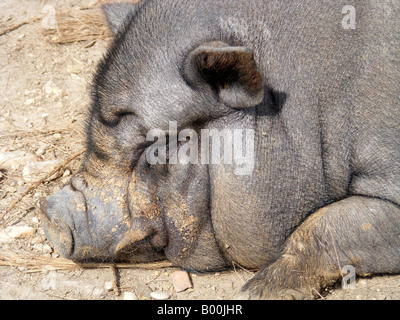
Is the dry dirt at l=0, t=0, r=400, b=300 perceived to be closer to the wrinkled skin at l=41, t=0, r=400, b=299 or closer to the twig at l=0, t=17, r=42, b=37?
the twig at l=0, t=17, r=42, b=37

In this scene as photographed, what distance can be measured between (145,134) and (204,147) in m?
0.32

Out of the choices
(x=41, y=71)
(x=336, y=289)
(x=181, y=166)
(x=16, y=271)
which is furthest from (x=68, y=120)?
(x=336, y=289)

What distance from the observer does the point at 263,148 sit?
2.85 meters

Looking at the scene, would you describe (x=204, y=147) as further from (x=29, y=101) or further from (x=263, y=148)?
(x=29, y=101)

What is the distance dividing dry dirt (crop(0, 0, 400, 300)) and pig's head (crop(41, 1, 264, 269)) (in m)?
0.20

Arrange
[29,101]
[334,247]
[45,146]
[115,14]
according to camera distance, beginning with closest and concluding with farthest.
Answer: [334,247] < [115,14] < [45,146] < [29,101]

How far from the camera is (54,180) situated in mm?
4109

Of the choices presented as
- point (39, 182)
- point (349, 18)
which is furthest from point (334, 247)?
point (39, 182)

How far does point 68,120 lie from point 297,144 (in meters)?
2.44

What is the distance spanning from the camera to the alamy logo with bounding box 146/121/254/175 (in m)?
2.82

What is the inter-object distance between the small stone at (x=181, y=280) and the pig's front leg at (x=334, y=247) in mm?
398

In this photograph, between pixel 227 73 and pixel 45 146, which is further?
pixel 45 146

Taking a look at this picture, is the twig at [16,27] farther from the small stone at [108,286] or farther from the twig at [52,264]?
the small stone at [108,286]

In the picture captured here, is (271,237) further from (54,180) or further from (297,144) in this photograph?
(54,180)
